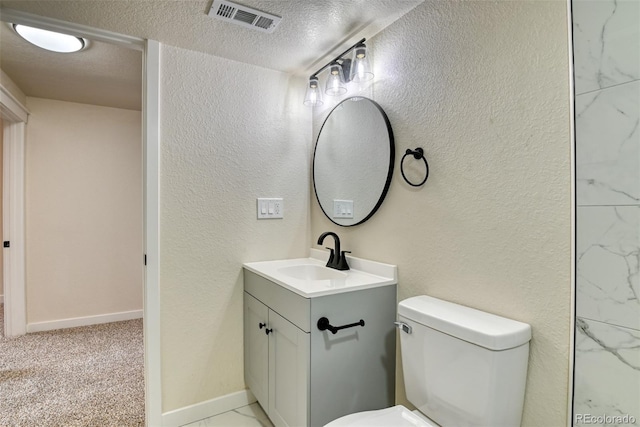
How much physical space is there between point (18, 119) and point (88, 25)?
192 cm

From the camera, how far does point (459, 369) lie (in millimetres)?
1060

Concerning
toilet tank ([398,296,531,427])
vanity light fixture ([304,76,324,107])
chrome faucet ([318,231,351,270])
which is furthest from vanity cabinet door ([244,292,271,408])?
vanity light fixture ([304,76,324,107])

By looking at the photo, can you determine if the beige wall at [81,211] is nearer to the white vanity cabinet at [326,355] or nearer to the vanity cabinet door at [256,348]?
the vanity cabinet door at [256,348]

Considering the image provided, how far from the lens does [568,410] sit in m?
0.98

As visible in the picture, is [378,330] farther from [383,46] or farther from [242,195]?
[383,46]

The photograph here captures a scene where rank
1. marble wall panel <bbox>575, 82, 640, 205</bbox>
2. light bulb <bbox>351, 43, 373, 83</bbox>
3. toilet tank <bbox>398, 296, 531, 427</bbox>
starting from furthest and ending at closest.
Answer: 1. light bulb <bbox>351, 43, 373, 83</bbox>
2. toilet tank <bbox>398, 296, 531, 427</bbox>
3. marble wall panel <bbox>575, 82, 640, 205</bbox>

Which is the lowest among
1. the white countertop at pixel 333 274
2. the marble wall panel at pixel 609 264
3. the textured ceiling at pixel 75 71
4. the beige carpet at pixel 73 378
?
the beige carpet at pixel 73 378

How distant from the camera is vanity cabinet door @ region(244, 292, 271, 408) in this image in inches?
68.2

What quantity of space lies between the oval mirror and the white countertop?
0.25 meters

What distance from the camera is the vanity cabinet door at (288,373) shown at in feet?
4.55

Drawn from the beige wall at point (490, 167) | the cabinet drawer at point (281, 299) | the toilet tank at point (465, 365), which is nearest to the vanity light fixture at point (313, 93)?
the beige wall at point (490, 167)

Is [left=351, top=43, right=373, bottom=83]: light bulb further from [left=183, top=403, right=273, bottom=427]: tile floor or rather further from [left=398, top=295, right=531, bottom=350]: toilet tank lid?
[left=183, top=403, right=273, bottom=427]: tile floor

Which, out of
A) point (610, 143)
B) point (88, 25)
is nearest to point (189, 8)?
point (88, 25)

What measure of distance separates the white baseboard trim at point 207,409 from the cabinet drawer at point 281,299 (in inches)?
25.0
